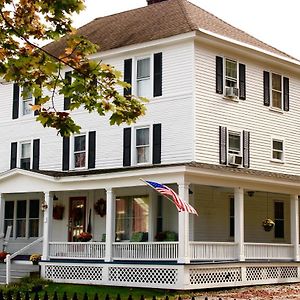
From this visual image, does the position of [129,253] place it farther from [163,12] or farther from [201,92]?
[163,12]

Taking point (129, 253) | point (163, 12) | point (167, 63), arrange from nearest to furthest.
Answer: point (129, 253) → point (167, 63) → point (163, 12)

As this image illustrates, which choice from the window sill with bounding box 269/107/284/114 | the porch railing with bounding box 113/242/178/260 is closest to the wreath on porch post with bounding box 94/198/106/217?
the porch railing with bounding box 113/242/178/260

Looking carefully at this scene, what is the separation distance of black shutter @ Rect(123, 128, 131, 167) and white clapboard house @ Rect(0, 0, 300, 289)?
42mm

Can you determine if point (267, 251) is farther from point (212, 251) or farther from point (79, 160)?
point (79, 160)

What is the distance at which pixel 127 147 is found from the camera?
2842cm

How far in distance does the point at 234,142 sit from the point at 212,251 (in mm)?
5241

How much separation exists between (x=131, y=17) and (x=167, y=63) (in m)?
5.82

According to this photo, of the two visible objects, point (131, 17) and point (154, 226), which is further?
point (131, 17)

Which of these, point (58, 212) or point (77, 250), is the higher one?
point (58, 212)

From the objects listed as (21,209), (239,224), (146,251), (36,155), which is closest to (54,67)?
(146,251)

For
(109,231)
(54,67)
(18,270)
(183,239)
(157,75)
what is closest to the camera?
(54,67)

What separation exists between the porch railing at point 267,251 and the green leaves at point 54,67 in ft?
53.0

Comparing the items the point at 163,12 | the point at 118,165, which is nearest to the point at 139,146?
the point at 118,165

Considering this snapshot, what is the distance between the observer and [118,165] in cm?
2862
